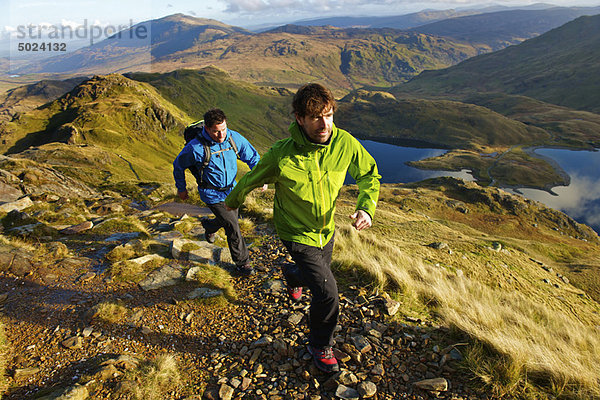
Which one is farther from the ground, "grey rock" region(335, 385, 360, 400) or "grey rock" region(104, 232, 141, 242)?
"grey rock" region(335, 385, 360, 400)

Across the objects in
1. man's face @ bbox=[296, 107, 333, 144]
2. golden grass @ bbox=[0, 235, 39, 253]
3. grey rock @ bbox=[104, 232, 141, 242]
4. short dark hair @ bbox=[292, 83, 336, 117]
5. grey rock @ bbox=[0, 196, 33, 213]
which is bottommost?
grey rock @ bbox=[0, 196, 33, 213]

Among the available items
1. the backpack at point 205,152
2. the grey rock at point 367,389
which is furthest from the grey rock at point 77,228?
the grey rock at point 367,389

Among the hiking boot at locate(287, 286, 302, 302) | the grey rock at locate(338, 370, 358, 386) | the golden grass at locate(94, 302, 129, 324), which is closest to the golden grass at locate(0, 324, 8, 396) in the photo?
the golden grass at locate(94, 302, 129, 324)

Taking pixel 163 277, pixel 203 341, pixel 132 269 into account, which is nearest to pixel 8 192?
pixel 132 269

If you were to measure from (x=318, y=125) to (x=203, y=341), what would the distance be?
141 inches

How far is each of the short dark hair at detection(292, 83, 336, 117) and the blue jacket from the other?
309cm

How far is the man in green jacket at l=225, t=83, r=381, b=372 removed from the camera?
12.3 ft

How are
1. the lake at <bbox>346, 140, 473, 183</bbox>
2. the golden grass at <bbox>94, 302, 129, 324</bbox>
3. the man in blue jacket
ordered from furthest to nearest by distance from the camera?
the lake at <bbox>346, 140, 473, 183</bbox> → the man in blue jacket → the golden grass at <bbox>94, 302, 129, 324</bbox>

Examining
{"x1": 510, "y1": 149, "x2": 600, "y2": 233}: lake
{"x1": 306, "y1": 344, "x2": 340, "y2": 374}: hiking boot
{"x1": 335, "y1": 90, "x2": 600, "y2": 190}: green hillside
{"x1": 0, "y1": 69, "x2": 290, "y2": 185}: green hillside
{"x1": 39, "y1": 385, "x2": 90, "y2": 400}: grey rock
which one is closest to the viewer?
{"x1": 39, "y1": 385, "x2": 90, "y2": 400}: grey rock

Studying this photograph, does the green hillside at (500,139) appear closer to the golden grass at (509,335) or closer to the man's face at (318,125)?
the golden grass at (509,335)

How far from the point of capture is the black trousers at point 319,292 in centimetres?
396

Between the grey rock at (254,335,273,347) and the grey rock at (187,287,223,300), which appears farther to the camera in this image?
the grey rock at (187,287,223,300)

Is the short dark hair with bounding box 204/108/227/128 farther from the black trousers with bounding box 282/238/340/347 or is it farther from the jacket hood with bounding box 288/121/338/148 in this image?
the black trousers with bounding box 282/238/340/347

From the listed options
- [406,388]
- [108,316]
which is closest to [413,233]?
[406,388]
